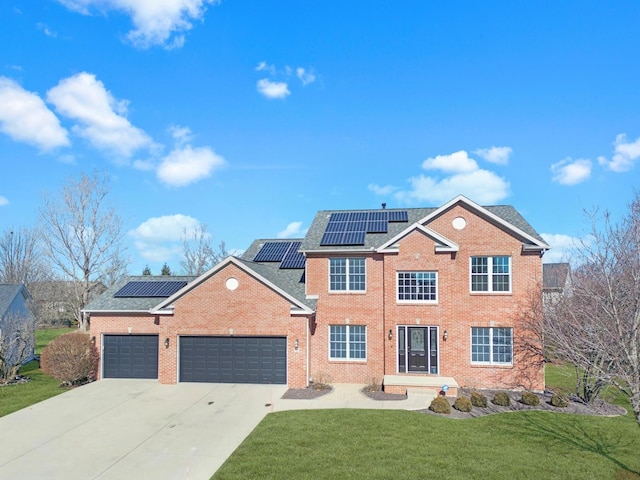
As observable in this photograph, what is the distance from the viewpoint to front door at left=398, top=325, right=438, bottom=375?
762 inches

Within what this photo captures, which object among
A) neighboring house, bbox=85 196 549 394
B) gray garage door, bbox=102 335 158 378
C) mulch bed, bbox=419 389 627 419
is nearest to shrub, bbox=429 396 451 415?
mulch bed, bbox=419 389 627 419

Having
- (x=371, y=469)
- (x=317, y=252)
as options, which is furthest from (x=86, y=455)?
(x=317, y=252)

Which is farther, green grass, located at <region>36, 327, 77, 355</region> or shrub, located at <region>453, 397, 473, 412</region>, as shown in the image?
green grass, located at <region>36, 327, 77, 355</region>

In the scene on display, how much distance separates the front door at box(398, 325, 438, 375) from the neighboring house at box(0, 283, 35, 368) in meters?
19.0

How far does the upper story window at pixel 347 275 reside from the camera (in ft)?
67.2

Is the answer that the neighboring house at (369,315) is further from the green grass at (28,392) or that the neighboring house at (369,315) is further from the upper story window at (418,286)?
the green grass at (28,392)

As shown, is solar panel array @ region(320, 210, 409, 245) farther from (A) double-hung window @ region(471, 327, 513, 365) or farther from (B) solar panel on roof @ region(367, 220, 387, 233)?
(A) double-hung window @ region(471, 327, 513, 365)

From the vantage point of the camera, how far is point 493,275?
1941 cm

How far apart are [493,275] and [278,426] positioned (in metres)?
12.0

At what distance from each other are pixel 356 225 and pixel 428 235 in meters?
4.03

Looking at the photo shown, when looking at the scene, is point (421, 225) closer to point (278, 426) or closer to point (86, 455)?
point (278, 426)

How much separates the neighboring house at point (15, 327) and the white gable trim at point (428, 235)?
19065 millimetres

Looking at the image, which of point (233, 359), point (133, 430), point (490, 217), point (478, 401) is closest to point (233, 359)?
point (233, 359)

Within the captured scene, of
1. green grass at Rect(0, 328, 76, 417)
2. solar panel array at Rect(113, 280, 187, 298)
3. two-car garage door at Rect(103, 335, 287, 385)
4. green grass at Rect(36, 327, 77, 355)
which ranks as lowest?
green grass at Rect(36, 327, 77, 355)
